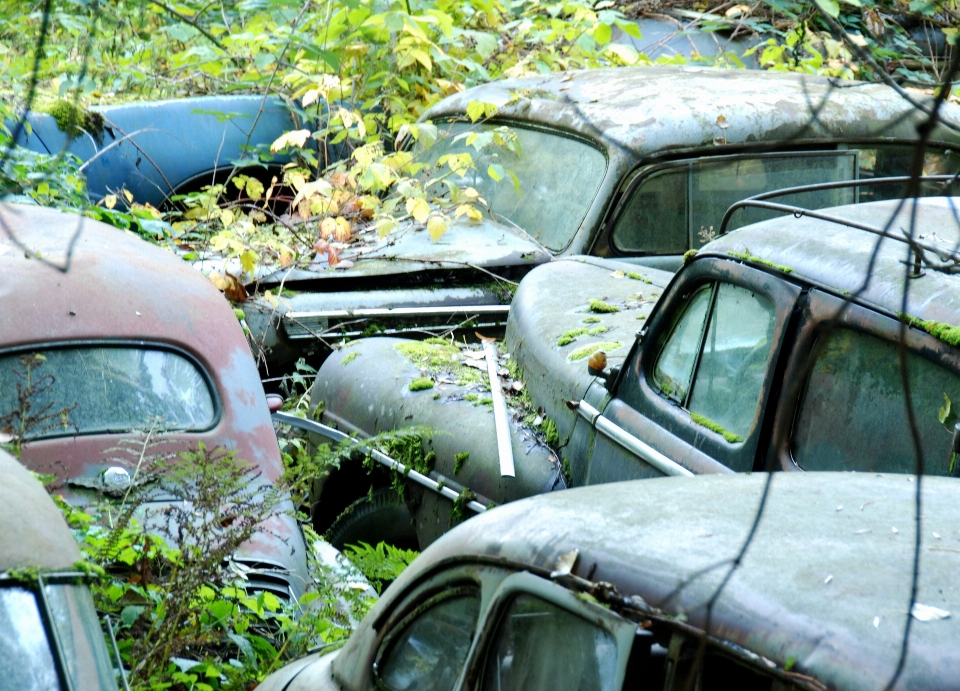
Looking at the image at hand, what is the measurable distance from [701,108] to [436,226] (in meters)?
1.67

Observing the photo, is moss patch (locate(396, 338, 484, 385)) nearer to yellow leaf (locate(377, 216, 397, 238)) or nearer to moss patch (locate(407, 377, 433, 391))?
moss patch (locate(407, 377, 433, 391))

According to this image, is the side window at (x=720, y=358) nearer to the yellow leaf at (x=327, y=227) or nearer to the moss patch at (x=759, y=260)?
the moss patch at (x=759, y=260)

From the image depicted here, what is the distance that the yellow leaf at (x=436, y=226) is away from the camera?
6.33 meters

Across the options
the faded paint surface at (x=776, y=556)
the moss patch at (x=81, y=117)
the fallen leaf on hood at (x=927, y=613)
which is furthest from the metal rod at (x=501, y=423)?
the moss patch at (x=81, y=117)

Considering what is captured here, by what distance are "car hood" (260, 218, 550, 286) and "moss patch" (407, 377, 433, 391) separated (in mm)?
1455

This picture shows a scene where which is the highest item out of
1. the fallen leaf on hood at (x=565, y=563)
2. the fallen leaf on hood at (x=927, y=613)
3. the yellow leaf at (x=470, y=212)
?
the fallen leaf on hood at (x=927, y=613)

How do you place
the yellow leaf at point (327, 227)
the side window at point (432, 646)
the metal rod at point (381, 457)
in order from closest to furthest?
1. the side window at point (432, 646)
2. the metal rod at point (381, 457)
3. the yellow leaf at point (327, 227)

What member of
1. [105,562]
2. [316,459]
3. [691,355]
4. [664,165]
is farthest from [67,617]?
[664,165]

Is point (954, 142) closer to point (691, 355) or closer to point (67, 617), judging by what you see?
point (691, 355)

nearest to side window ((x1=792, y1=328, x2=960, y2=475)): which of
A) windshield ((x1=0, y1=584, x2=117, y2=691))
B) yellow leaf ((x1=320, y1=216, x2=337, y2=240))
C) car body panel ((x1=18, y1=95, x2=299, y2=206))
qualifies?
windshield ((x1=0, y1=584, x2=117, y2=691))

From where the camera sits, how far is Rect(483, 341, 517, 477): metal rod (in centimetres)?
391

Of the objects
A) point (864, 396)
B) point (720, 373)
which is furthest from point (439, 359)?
point (864, 396)

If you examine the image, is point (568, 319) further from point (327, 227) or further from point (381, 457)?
point (327, 227)

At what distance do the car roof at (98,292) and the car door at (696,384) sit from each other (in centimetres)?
168
